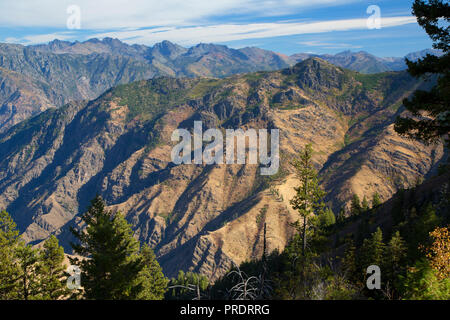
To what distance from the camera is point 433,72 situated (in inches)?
783

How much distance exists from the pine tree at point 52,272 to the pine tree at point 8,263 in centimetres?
251

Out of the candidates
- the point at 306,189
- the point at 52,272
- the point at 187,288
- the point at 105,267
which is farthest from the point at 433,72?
the point at 52,272

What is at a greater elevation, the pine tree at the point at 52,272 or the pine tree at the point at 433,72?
the pine tree at the point at 433,72

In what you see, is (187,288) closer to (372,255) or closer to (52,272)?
(372,255)

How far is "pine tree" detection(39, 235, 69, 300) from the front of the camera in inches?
1387

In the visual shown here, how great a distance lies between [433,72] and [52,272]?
4175cm

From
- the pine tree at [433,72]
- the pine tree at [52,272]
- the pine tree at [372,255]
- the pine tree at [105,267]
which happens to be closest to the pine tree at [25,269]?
the pine tree at [52,272]

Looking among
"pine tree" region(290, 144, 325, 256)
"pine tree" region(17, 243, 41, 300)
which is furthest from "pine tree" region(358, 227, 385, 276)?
"pine tree" region(17, 243, 41, 300)

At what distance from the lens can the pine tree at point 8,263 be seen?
33312 millimetres

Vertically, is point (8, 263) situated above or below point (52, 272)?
above

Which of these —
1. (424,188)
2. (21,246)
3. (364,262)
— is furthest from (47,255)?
(424,188)

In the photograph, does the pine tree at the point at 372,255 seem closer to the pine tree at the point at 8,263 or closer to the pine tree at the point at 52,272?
the pine tree at the point at 52,272

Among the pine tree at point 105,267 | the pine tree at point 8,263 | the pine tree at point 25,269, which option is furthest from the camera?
the pine tree at point 25,269
